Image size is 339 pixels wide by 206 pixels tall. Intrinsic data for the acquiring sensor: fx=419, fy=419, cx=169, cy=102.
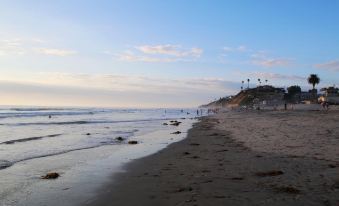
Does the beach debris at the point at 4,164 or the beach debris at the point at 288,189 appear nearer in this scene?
the beach debris at the point at 288,189

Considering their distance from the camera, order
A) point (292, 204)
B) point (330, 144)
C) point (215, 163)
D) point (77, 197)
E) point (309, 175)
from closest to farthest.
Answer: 1. point (292, 204)
2. point (77, 197)
3. point (309, 175)
4. point (215, 163)
5. point (330, 144)

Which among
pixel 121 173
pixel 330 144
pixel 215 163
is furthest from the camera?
pixel 330 144

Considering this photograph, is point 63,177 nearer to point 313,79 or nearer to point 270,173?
point 270,173

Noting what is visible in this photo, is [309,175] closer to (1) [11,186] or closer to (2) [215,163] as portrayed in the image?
(2) [215,163]

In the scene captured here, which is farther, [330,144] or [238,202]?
[330,144]

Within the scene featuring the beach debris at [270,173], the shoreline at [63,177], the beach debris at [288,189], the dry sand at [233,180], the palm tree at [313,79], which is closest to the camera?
the dry sand at [233,180]

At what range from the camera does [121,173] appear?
44.0 ft

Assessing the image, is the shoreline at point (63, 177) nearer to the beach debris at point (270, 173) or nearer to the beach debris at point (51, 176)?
the beach debris at point (51, 176)

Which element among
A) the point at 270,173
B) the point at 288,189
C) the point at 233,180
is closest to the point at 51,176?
the point at 233,180

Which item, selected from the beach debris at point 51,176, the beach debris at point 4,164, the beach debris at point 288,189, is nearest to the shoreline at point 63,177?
the beach debris at point 51,176

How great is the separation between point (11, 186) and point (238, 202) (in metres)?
6.19

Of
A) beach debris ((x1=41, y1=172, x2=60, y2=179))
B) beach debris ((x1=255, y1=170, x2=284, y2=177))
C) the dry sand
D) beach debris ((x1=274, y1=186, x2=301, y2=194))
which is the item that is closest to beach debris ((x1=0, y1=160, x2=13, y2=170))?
beach debris ((x1=41, y1=172, x2=60, y2=179))

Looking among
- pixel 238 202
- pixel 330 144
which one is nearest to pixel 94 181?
pixel 238 202

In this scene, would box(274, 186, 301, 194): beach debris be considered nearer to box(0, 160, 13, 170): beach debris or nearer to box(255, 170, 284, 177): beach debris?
box(255, 170, 284, 177): beach debris
